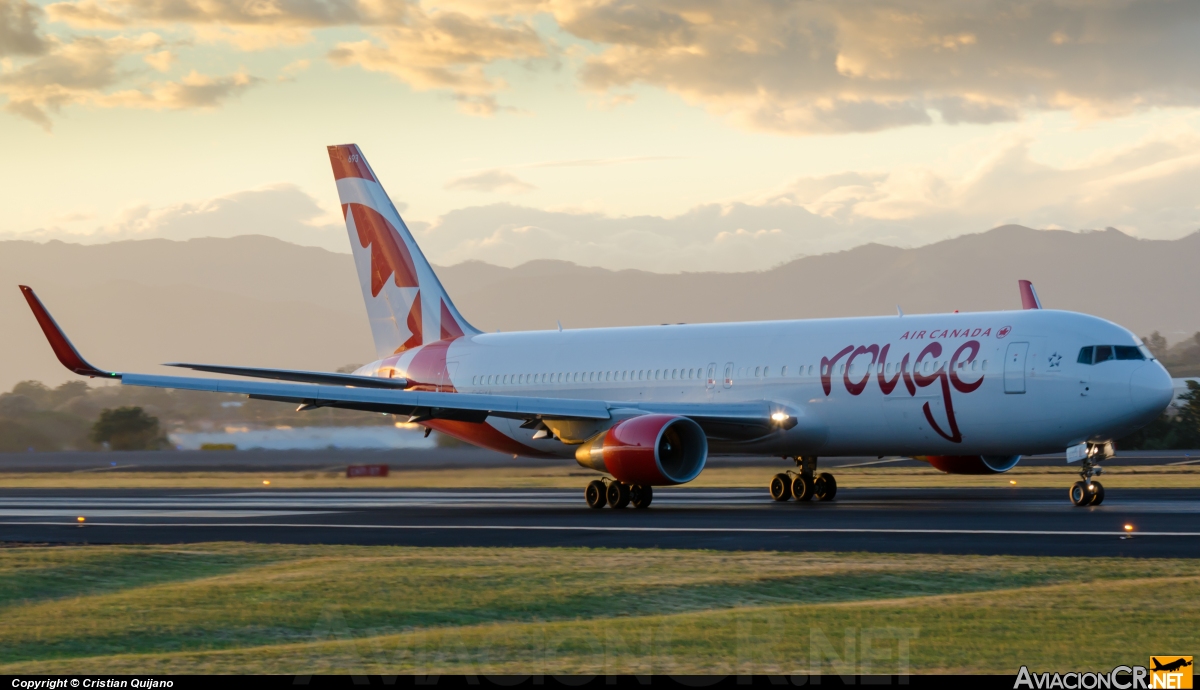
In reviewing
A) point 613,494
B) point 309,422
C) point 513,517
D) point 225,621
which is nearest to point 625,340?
point 613,494

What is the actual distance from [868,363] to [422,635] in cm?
1873

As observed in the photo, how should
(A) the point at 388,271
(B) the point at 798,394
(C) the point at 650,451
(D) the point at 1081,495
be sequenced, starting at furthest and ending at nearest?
(A) the point at 388,271, (B) the point at 798,394, (C) the point at 650,451, (D) the point at 1081,495

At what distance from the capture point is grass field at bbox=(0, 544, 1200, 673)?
30.6ft

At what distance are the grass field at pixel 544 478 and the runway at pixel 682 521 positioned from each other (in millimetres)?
684

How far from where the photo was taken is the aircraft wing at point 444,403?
2748 cm

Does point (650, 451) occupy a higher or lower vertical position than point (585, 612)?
higher

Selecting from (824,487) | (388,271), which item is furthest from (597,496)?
(388,271)

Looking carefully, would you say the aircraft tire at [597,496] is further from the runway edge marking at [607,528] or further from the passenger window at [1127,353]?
the passenger window at [1127,353]

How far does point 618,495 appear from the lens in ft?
92.7

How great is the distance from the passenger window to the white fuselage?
92 mm

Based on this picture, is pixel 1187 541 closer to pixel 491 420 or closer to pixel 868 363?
pixel 868 363

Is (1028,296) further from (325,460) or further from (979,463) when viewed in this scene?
(325,460)

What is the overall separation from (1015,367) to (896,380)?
2.33 metres

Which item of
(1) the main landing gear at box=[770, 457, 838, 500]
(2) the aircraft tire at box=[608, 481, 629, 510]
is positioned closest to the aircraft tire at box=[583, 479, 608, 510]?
(2) the aircraft tire at box=[608, 481, 629, 510]
